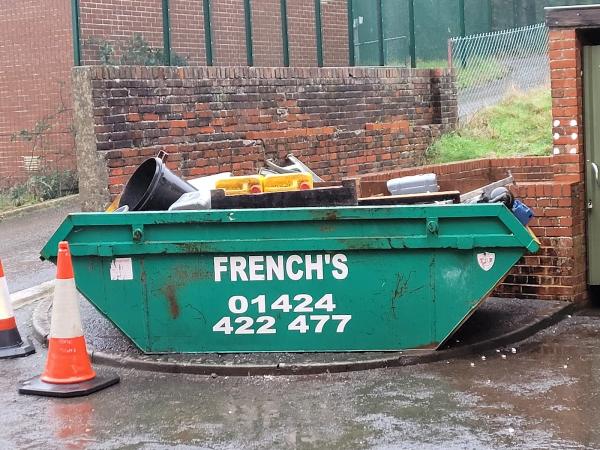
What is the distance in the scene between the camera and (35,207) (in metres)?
15.1

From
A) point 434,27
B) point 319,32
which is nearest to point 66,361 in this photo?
point 319,32

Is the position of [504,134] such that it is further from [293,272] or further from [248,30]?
[293,272]

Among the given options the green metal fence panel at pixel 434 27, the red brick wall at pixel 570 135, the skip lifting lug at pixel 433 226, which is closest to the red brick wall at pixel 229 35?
the green metal fence panel at pixel 434 27

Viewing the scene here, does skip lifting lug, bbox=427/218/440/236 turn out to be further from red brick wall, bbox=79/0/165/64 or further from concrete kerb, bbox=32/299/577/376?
red brick wall, bbox=79/0/165/64

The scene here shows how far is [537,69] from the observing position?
1742cm

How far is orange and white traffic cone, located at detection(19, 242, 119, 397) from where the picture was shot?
19.9ft

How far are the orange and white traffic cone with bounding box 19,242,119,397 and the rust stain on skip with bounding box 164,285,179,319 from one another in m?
0.71

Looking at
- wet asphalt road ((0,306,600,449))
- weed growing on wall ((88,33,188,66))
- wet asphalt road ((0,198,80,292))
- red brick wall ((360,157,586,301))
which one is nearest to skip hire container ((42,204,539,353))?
wet asphalt road ((0,306,600,449))

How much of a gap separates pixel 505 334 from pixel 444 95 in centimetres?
825

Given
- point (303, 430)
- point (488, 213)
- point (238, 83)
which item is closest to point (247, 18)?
point (238, 83)

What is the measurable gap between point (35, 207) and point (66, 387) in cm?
965

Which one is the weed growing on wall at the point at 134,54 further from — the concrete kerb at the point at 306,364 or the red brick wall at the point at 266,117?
the concrete kerb at the point at 306,364

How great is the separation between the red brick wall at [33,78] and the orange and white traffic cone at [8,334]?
31.3 ft

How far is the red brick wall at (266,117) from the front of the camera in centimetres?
948
